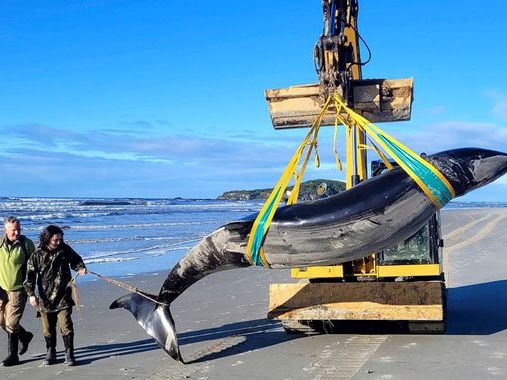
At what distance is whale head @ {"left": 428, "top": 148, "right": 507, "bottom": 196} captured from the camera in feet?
19.6

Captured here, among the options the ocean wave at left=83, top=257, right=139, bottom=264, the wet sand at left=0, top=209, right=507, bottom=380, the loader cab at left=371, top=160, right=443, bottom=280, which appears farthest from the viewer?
the ocean wave at left=83, top=257, right=139, bottom=264

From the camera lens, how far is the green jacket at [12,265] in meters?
8.10

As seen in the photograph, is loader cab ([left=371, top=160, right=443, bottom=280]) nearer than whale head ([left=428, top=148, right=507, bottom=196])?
No

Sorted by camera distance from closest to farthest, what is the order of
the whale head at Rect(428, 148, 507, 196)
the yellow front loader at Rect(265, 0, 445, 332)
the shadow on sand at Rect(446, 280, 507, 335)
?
1. the whale head at Rect(428, 148, 507, 196)
2. the yellow front loader at Rect(265, 0, 445, 332)
3. the shadow on sand at Rect(446, 280, 507, 335)

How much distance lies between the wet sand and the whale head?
216cm

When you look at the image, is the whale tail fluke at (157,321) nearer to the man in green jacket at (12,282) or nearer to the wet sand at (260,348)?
the wet sand at (260,348)

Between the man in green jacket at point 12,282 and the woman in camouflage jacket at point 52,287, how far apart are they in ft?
1.11

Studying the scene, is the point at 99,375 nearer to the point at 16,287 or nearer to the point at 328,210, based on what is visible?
the point at 16,287

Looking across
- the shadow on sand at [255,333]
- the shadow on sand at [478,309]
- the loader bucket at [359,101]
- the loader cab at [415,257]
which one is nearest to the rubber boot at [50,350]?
the shadow on sand at [255,333]

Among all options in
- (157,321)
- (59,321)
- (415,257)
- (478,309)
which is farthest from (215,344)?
(478,309)

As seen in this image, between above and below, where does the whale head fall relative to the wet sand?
above

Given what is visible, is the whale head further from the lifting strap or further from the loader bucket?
the loader bucket

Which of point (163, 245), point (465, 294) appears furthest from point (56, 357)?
point (163, 245)

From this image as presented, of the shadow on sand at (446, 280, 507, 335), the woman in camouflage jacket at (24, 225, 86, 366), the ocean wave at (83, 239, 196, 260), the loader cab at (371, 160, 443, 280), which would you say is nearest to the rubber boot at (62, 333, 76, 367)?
the woman in camouflage jacket at (24, 225, 86, 366)
